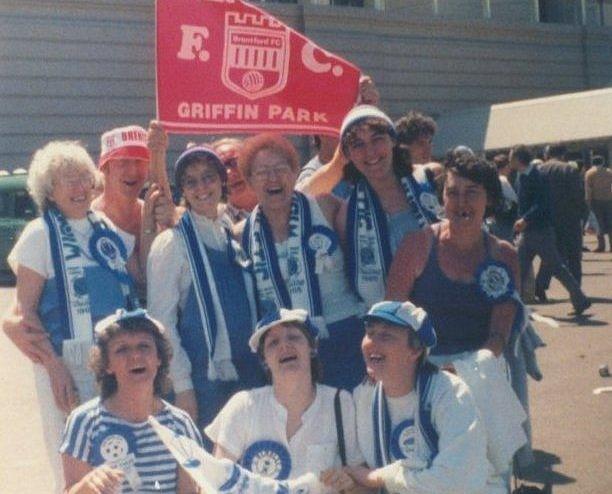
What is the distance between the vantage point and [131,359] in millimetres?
4645

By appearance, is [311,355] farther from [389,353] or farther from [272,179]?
[272,179]

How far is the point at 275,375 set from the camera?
4.71 meters

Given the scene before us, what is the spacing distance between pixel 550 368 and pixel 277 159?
577 centimetres

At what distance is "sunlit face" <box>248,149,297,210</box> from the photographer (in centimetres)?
527

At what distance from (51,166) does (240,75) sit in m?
1.08

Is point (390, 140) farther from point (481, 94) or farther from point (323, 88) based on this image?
point (481, 94)

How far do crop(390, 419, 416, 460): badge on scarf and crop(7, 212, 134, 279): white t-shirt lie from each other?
1402 millimetres

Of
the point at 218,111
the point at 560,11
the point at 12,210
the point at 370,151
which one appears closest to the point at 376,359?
the point at 370,151

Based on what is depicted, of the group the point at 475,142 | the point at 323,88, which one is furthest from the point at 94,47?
the point at 323,88

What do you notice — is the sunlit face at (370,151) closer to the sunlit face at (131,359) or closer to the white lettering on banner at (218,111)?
the white lettering on banner at (218,111)

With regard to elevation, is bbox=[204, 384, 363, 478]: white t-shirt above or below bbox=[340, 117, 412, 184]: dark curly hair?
below

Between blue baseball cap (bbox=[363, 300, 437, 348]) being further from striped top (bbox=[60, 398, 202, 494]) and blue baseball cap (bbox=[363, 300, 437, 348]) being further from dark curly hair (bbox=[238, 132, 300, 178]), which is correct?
dark curly hair (bbox=[238, 132, 300, 178])

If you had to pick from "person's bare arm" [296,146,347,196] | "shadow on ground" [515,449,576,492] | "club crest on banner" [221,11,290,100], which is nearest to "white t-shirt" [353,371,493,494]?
"person's bare arm" [296,146,347,196]

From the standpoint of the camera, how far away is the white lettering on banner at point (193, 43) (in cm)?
584
